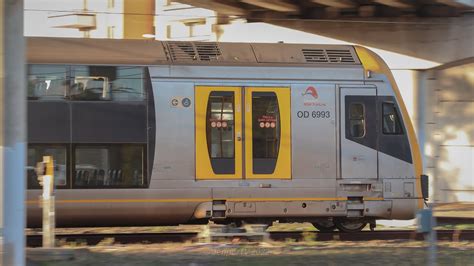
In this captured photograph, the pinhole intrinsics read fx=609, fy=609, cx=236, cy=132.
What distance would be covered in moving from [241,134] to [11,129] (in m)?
4.90

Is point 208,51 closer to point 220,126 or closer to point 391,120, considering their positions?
point 220,126

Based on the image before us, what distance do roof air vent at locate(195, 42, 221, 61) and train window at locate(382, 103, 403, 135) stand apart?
310 centimetres

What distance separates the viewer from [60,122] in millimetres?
9781

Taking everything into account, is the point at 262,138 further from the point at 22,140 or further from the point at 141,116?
the point at 22,140

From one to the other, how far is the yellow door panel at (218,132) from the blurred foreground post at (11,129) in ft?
14.6

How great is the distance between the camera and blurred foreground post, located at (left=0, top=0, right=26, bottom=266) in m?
5.80

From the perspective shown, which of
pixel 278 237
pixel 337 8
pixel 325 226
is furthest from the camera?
pixel 337 8

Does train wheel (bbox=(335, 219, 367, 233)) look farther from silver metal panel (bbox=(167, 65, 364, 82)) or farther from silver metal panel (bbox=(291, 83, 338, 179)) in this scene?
silver metal panel (bbox=(167, 65, 364, 82))

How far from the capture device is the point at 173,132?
1004 centimetres

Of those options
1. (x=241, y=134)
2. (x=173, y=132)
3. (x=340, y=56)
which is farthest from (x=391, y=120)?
(x=173, y=132)

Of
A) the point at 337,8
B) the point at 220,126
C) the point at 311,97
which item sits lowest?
the point at 220,126

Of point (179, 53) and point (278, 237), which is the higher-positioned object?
point (179, 53)

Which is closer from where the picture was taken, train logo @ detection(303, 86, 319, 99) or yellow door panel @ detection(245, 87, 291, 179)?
yellow door panel @ detection(245, 87, 291, 179)

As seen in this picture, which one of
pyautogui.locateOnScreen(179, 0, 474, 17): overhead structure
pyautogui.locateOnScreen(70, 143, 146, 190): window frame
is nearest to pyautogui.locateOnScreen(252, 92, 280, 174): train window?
pyautogui.locateOnScreen(70, 143, 146, 190): window frame
